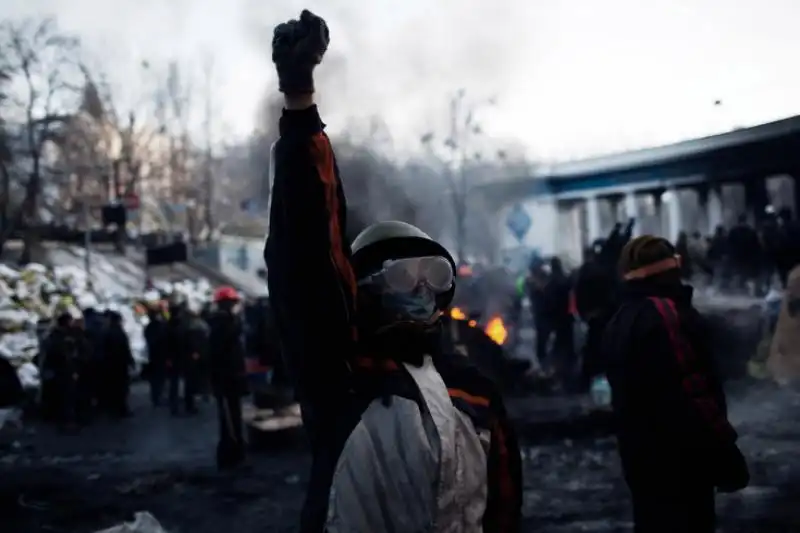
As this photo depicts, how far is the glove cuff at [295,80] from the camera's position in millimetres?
1919

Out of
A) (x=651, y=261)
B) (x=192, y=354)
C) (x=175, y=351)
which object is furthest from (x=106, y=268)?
(x=651, y=261)

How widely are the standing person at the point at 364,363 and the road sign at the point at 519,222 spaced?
14885 mm

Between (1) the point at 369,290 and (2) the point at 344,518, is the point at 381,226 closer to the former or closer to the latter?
(1) the point at 369,290

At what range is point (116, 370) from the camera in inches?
556

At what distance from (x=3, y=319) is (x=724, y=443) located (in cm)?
1880

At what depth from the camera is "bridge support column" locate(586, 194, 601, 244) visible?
17.5 meters

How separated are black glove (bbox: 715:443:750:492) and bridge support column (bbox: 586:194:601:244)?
13.9 metres

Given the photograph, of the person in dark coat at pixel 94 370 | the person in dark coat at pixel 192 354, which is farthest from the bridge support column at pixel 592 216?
the person in dark coat at pixel 94 370

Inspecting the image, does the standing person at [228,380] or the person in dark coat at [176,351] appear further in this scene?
the person in dark coat at [176,351]

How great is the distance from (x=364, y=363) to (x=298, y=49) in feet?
1.96

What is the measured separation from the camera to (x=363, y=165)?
20.5 m

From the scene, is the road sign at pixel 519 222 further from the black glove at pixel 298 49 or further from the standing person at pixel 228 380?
the black glove at pixel 298 49

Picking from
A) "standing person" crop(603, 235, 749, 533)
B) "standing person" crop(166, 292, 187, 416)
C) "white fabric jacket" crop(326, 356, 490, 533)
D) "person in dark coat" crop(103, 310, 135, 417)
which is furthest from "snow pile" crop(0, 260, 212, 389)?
"white fabric jacket" crop(326, 356, 490, 533)

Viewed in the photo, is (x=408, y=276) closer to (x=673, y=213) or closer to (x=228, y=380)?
(x=228, y=380)
